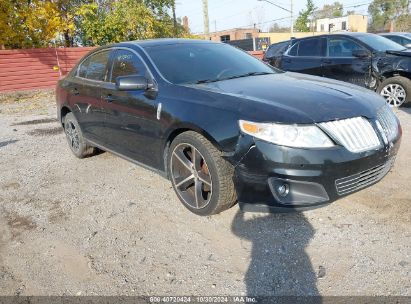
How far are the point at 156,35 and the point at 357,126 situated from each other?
19.8 metres

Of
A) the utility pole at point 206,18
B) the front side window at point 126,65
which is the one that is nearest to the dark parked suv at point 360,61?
the front side window at point 126,65

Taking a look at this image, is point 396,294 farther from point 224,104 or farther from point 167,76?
point 167,76

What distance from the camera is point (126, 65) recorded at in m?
4.05

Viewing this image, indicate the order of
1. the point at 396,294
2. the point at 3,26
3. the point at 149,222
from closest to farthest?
the point at 396,294, the point at 149,222, the point at 3,26

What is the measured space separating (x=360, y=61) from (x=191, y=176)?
5.73 meters

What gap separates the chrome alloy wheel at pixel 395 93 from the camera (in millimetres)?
7096

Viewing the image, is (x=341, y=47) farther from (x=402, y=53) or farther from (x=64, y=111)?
(x=64, y=111)

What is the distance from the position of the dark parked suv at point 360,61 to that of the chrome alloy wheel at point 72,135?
5504 millimetres

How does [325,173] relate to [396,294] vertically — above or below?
above

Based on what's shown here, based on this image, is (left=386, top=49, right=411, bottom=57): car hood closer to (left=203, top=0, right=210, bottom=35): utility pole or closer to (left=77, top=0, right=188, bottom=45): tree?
(left=203, top=0, right=210, bottom=35): utility pole

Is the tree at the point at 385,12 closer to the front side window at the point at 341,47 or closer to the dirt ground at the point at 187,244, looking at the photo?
the front side window at the point at 341,47

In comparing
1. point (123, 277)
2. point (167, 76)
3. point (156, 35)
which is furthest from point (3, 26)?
point (123, 277)

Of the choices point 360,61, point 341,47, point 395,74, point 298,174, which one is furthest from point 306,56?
point 298,174

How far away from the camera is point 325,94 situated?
121 inches
